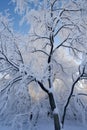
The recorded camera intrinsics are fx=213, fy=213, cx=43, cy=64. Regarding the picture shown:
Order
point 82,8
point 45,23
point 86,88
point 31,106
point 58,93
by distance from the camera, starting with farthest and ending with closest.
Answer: point 58,93 → point 86,88 → point 31,106 → point 45,23 → point 82,8

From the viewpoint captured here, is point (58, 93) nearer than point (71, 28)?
No


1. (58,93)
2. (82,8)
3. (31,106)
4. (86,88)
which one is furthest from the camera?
(58,93)

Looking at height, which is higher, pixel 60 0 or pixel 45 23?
pixel 60 0

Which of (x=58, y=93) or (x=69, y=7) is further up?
(x=69, y=7)

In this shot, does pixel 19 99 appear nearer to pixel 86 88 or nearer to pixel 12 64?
pixel 12 64

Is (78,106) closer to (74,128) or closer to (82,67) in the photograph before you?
(82,67)

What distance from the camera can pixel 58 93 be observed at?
11656mm

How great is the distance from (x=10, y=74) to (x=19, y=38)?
139cm

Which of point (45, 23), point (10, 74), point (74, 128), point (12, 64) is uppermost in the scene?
point (45, 23)

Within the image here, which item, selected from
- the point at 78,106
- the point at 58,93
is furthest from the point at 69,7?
the point at 58,93

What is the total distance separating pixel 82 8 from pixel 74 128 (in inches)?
287

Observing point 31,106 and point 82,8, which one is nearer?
point 82,8

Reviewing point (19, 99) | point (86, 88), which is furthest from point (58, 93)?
point (19, 99)

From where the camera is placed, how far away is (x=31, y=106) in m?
8.83
